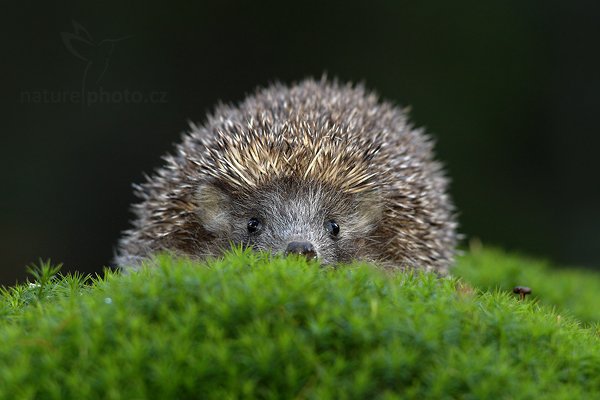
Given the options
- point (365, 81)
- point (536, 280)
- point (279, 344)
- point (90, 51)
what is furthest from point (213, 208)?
point (365, 81)

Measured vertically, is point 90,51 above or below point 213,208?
above

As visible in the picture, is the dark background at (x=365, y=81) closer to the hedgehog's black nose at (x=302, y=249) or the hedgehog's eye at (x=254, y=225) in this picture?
the hedgehog's eye at (x=254, y=225)

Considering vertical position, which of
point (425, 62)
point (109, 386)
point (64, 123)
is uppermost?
point (425, 62)

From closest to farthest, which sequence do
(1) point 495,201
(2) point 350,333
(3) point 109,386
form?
(3) point 109,386 < (2) point 350,333 < (1) point 495,201

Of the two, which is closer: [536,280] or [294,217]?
[294,217]

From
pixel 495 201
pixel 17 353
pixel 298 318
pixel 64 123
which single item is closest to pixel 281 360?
pixel 298 318

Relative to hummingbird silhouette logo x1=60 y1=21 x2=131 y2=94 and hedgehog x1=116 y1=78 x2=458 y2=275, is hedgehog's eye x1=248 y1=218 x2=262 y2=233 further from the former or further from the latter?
hummingbird silhouette logo x1=60 y1=21 x2=131 y2=94

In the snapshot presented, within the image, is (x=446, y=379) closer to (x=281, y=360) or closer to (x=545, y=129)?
(x=281, y=360)

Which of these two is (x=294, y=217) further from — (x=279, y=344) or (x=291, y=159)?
(x=279, y=344)
